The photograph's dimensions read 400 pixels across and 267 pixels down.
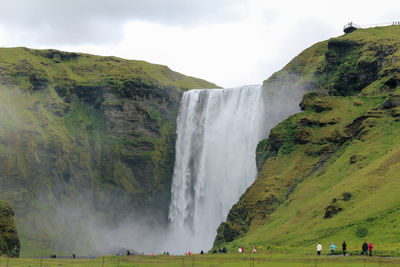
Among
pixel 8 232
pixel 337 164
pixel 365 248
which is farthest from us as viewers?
→ pixel 8 232

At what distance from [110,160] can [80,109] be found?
14.7 metres

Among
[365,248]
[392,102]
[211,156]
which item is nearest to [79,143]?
[211,156]

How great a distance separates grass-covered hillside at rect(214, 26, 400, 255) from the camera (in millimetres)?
54375

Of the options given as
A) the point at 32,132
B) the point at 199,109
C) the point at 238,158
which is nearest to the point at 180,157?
the point at 199,109


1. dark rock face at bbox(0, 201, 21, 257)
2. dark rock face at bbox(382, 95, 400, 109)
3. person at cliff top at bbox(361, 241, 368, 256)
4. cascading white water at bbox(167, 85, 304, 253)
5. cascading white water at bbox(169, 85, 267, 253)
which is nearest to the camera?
person at cliff top at bbox(361, 241, 368, 256)

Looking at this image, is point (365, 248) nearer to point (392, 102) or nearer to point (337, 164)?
point (337, 164)

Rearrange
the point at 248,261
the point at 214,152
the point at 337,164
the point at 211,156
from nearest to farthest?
the point at 248,261 < the point at 337,164 < the point at 214,152 < the point at 211,156

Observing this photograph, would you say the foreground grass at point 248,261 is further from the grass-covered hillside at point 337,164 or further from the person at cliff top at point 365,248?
the grass-covered hillside at point 337,164

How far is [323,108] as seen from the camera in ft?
255

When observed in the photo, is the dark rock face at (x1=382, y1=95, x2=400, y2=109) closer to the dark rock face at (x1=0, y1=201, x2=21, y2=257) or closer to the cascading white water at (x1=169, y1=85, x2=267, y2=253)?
the cascading white water at (x1=169, y1=85, x2=267, y2=253)

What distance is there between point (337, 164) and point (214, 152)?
43.3 metres

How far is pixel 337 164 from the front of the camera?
68812 mm

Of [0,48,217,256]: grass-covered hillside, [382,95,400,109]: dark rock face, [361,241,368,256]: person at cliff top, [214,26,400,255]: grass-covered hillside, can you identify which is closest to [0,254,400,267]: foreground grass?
[361,241,368,256]: person at cliff top

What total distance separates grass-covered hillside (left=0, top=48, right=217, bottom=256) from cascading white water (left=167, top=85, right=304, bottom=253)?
15.2 feet
